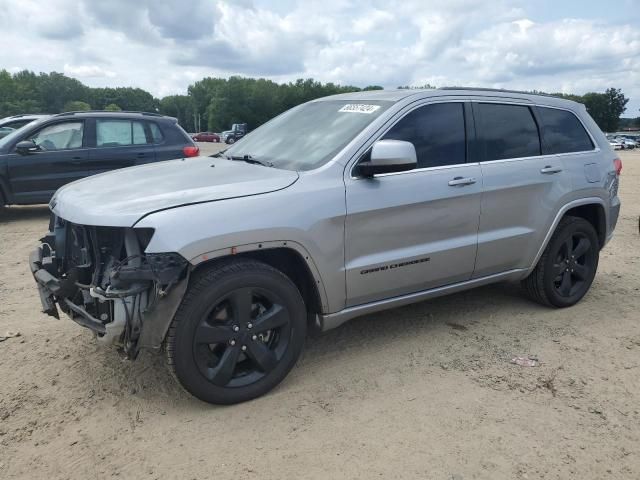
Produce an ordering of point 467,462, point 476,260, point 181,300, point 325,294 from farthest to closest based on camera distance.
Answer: point 476,260
point 325,294
point 181,300
point 467,462

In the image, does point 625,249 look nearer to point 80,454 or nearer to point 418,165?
point 418,165

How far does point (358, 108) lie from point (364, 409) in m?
2.06

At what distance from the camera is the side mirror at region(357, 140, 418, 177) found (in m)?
3.33

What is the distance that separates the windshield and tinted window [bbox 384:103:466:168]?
0.20m

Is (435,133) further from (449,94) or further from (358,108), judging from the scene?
(358,108)

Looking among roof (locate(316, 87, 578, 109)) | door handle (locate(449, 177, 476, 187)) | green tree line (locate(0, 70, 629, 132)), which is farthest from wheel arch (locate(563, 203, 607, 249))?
green tree line (locate(0, 70, 629, 132))

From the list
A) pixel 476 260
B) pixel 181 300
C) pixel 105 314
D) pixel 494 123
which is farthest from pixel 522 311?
pixel 105 314

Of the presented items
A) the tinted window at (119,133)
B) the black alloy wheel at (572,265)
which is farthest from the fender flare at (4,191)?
the black alloy wheel at (572,265)

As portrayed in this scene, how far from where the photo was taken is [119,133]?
8.88 metres

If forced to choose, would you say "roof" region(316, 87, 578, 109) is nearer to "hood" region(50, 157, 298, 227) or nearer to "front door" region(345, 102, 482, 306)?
"front door" region(345, 102, 482, 306)

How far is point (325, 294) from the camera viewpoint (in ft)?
11.2

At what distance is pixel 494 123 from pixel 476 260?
1.08m

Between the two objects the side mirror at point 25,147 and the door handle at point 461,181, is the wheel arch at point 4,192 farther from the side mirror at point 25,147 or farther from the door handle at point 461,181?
the door handle at point 461,181

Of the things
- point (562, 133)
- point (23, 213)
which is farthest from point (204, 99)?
point (562, 133)
